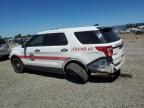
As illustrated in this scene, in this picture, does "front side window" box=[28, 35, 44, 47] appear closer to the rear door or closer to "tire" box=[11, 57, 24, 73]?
the rear door

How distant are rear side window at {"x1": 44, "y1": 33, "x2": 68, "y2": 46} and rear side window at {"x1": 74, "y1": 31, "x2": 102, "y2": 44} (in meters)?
0.61

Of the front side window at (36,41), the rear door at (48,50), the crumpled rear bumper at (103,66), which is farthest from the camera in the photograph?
the front side window at (36,41)

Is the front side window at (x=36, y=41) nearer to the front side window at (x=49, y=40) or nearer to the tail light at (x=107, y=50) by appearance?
the front side window at (x=49, y=40)

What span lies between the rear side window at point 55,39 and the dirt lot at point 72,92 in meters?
A: 1.44

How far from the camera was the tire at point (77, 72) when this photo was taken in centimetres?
707

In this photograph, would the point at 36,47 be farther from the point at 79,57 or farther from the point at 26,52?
the point at 79,57

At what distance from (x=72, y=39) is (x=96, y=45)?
1.02m

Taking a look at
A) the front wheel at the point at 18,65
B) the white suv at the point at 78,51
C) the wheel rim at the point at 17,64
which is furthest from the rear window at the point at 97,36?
the wheel rim at the point at 17,64

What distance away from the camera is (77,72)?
23.5 feet

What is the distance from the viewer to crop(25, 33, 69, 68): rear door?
7.49m

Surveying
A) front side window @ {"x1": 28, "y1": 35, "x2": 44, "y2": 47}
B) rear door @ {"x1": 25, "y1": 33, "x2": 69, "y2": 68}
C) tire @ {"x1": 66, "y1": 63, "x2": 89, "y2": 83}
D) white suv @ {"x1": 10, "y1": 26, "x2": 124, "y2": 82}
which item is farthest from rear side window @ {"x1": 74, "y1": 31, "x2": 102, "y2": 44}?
front side window @ {"x1": 28, "y1": 35, "x2": 44, "y2": 47}

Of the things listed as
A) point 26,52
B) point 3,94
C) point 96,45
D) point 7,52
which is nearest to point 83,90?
point 96,45

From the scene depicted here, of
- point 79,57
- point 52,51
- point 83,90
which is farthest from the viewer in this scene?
point 52,51

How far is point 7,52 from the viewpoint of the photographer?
14836mm
